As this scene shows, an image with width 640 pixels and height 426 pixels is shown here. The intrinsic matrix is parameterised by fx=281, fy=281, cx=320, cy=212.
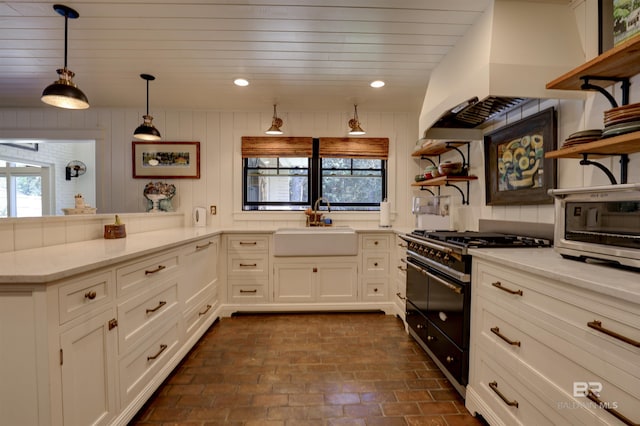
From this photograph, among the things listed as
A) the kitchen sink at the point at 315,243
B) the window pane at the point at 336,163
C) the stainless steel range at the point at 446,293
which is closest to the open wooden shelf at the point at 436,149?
the window pane at the point at 336,163

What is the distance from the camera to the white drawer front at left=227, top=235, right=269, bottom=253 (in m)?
2.99

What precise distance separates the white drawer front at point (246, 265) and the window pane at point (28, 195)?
545cm

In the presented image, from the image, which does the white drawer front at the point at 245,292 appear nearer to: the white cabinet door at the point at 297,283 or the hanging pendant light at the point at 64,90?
the white cabinet door at the point at 297,283

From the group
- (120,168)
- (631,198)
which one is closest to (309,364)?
(631,198)

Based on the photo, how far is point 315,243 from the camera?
295 centimetres

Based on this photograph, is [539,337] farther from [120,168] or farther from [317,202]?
[120,168]

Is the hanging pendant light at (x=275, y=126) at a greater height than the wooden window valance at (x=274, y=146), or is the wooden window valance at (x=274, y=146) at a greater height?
the hanging pendant light at (x=275, y=126)


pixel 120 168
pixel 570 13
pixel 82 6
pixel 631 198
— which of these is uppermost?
pixel 82 6

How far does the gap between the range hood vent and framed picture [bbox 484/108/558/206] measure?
13 centimetres

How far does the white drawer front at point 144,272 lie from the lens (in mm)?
1394

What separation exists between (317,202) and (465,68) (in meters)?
2.04

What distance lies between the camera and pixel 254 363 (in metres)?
2.06

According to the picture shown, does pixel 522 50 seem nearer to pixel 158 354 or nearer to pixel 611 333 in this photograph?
pixel 611 333

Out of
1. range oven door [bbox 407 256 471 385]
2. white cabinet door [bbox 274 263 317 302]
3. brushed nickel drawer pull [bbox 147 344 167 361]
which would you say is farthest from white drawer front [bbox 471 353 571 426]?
brushed nickel drawer pull [bbox 147 344 167 361]
